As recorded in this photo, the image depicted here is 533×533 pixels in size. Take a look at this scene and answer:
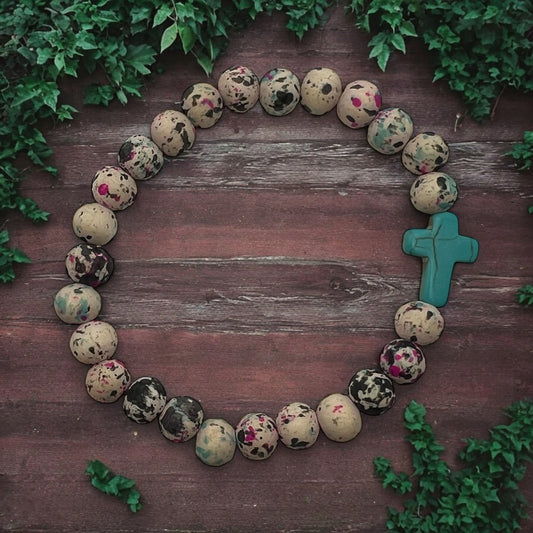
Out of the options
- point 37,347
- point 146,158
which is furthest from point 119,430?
point 146,158

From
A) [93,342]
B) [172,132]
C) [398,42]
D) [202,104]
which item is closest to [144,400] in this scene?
[93,342]

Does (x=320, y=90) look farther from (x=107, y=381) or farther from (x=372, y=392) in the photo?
(x=107, y=381)

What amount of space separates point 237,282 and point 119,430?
77 cm

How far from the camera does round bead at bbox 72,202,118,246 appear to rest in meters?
2.70

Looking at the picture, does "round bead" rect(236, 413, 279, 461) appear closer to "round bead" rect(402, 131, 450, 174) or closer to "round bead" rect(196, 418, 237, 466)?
"round bead" rect(196, 418, 237, 466)

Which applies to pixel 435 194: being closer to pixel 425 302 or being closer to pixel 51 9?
pixel 425 302

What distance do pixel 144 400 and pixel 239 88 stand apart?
4.29 feet

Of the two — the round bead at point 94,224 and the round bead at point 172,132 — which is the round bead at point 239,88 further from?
the round bead at point 94,224

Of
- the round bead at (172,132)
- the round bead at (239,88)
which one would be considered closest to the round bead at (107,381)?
the round bead at (172,132)

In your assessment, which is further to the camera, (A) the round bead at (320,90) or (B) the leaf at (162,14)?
(A) the round bead at (320,90)

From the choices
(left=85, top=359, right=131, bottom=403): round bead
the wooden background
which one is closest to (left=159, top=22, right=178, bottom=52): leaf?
the wooden background

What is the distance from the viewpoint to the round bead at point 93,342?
8.76ft

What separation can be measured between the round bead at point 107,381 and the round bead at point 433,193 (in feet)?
4.51

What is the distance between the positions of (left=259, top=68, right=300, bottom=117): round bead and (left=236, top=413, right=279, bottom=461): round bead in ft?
4.13
